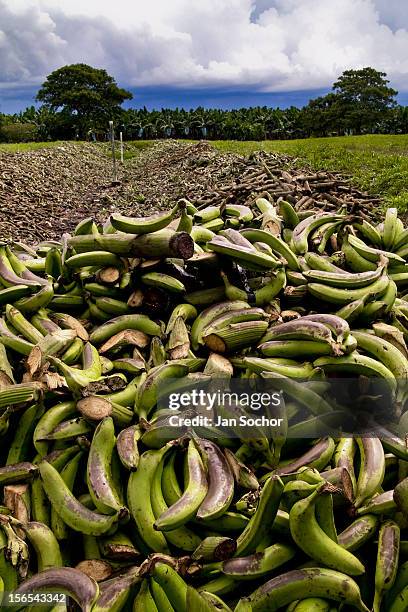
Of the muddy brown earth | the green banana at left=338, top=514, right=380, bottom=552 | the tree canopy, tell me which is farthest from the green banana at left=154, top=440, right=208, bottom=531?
the tree canopy

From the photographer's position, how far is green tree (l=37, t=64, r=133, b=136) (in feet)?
167

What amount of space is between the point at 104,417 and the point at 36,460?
39 centimetres

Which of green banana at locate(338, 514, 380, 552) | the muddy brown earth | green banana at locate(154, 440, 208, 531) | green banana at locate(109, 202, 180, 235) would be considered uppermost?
the muddy brown earth

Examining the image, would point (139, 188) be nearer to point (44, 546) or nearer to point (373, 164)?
point (373, 164)

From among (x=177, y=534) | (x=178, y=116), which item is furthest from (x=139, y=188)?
(x=178, y=116)

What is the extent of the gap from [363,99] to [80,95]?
27.5 metres

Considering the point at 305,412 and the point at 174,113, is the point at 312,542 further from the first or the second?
the point at 174,113

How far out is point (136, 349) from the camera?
280cm

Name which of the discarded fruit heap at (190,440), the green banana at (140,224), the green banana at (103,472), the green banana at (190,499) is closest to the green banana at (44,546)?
the discarded fruit heap at (190,440)

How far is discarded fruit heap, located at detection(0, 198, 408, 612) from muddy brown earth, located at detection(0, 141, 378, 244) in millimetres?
3511

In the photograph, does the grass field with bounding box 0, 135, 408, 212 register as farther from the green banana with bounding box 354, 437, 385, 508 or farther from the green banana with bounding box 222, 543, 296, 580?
the green banana with bounding box 222, 543, 296, 580

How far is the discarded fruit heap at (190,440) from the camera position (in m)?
1.85

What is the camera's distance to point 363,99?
5184cm

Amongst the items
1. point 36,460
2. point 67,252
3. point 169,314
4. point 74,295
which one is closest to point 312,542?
point 36,460
